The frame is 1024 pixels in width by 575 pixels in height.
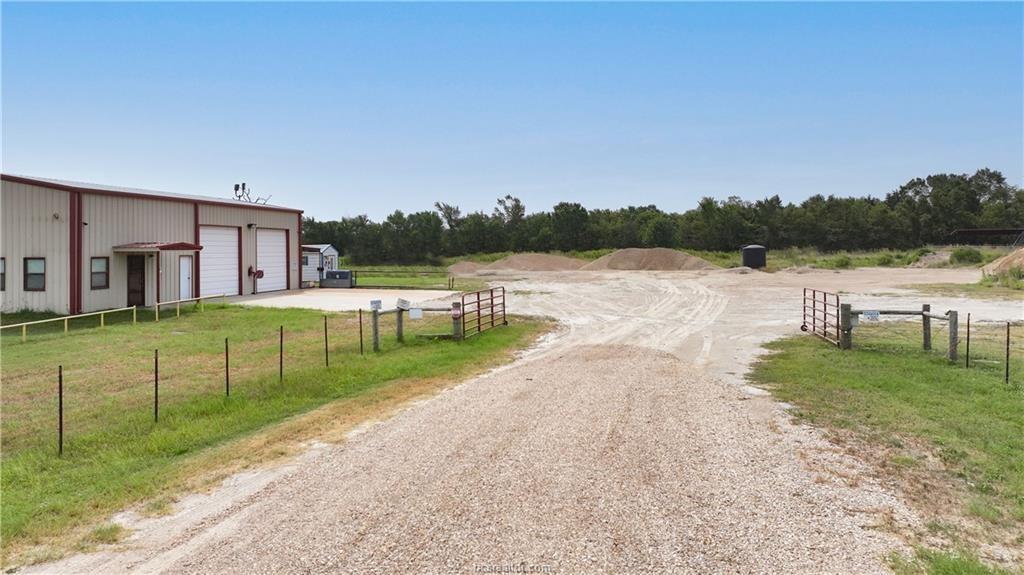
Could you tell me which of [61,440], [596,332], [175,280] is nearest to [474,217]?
[175,280]

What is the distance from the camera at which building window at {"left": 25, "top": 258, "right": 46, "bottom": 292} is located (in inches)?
952

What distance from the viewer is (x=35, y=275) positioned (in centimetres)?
2423

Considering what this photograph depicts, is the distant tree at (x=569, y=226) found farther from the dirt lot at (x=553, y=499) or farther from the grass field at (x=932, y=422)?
the dirt lot at (x=553, y=499)

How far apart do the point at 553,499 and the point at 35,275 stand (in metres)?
25.0

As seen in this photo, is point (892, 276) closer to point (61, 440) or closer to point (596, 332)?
point (596, 332)

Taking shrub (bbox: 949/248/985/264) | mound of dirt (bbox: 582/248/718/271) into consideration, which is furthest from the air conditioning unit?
shrub (bbox: 949/248/985/264)

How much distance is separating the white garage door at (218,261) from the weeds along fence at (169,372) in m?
9.59

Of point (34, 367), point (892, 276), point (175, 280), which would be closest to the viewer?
point (34, 367)

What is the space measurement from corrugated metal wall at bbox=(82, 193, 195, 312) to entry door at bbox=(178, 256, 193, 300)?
21 cm

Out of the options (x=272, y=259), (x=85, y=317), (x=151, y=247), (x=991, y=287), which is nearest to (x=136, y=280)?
(x=151, y=247)

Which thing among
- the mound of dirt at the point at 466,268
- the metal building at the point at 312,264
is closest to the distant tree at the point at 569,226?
the mound of dirt at the point at 466,268

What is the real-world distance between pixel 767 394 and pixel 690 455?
3969 mm

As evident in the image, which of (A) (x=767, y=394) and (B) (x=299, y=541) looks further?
(A) (x=767, y=394)

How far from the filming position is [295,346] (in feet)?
53.7
